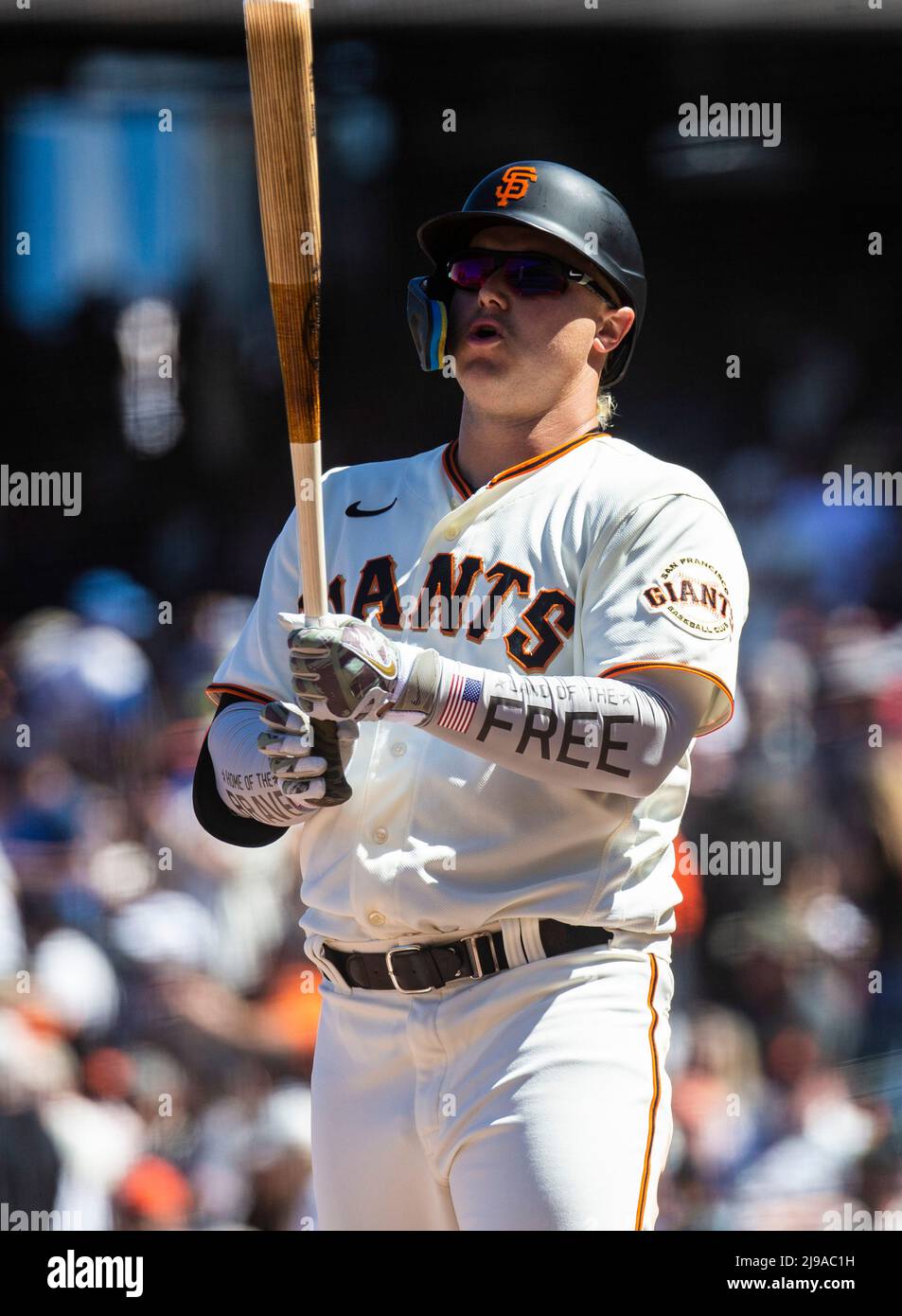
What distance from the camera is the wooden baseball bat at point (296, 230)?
152 centimetres

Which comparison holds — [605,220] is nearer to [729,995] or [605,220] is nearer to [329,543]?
[329,543]

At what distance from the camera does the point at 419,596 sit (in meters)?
1.75

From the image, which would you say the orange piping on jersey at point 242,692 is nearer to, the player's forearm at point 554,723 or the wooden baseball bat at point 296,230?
the wooden baseball bat at point 296,230

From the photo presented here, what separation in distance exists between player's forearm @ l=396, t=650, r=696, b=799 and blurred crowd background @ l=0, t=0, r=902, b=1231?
192 cm

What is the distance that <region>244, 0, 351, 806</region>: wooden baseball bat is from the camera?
5.00ft

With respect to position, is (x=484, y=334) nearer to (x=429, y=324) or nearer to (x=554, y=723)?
(x=429, y=324)

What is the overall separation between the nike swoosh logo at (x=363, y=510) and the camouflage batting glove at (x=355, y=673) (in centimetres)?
40

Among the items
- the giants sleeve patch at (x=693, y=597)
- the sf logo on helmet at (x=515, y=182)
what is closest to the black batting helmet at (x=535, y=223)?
the sf logo on helmet at (x=515, y=182)

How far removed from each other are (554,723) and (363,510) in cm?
49

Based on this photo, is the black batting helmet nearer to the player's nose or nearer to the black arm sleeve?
the player's nose

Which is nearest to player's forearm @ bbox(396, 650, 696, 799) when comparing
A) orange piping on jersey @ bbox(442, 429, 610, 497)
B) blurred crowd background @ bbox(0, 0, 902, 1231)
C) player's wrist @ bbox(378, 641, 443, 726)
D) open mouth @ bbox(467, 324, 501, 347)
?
player's wrist @ bbox(378, 641, 443, 726)

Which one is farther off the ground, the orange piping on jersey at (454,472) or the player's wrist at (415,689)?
the orange piping on jersey at (454,472)

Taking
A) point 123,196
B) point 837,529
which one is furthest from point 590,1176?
point 123,196

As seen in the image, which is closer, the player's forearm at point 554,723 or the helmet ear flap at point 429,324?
the player's forearm at point 554,723
